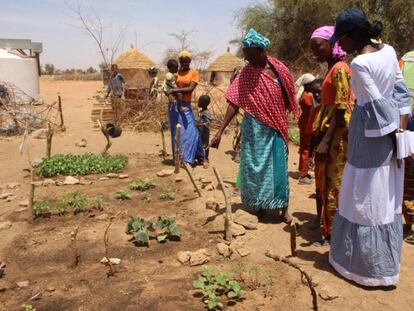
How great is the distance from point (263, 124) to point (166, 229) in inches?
54.1

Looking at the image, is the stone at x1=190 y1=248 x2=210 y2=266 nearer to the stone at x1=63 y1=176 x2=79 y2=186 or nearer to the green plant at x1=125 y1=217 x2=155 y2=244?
the green plant at x1=125 y1=217 x2=155 y2=244

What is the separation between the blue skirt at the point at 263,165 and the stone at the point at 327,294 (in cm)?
129

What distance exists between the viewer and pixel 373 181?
2.96 meters

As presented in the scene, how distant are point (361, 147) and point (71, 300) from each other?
230 cm

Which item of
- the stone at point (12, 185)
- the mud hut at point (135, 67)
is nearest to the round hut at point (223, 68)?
the mud hut at point (135, 67)

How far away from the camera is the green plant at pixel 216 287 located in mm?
2867

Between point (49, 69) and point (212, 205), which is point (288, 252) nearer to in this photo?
point (212, 205)

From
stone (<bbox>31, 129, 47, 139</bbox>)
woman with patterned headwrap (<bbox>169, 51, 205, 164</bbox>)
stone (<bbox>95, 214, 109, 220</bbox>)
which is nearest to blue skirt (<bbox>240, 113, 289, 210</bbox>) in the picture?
stone (<bbox>95, 214, 109, 220</bbox>)

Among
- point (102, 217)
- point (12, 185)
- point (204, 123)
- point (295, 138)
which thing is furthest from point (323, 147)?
point (295, 138)

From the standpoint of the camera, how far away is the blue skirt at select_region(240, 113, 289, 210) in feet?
13.5

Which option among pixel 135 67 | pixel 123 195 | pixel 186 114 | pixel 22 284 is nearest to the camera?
pixel 22 284

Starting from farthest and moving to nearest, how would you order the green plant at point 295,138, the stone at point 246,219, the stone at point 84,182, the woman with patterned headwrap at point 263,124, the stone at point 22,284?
the green plant at point 295,138 < the stone at point 84,182 < the stone at point 246,219 < the woman with patterned headwrap at point 263,124 < the stone at point 22,284

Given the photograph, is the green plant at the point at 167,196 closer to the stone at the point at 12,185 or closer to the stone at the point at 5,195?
the stone at the point at 5,195

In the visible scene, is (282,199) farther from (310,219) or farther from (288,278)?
(288,278)
